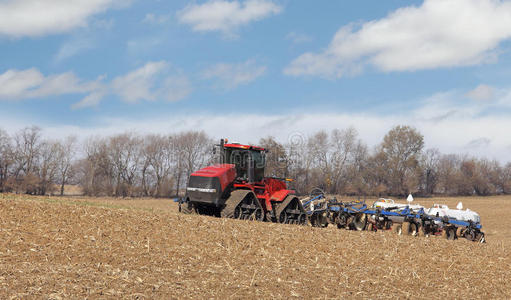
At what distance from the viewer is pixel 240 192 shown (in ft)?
51.1

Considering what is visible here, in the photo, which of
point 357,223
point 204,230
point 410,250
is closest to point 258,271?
point 204,230

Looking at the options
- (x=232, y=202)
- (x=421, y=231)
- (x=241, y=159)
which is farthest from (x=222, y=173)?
(x=421, y=231)

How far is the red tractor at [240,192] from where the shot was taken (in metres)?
15.3

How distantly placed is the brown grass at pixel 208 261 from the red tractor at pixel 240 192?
1688 mm

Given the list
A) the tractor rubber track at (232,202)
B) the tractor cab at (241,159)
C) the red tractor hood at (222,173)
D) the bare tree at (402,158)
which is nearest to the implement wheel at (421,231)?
the tractor cab at (241,159)

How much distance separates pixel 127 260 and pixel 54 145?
197 feet

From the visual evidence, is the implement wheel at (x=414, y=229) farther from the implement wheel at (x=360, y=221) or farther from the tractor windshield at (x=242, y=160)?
the tractor windshield at (x=242, y=160)

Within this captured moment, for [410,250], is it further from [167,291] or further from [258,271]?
[167,291]

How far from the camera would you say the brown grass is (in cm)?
755

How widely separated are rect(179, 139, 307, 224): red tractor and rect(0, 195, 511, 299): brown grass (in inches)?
66.5

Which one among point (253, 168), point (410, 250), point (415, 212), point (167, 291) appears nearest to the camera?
point (167, 291)

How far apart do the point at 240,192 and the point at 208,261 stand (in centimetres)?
614

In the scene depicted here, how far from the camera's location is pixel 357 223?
65.5 feet

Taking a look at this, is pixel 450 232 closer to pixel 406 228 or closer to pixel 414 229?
pixel 414 229
